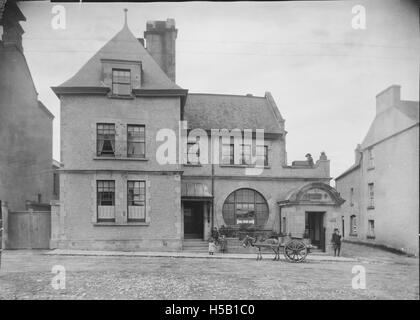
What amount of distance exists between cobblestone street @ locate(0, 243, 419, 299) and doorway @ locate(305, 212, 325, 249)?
6579 mm

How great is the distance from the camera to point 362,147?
8688mm

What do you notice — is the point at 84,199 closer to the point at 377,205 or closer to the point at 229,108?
the point at 229,108

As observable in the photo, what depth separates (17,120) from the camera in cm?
1124

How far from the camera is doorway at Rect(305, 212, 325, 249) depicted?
18.4 m

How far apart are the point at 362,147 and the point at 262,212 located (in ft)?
40.7

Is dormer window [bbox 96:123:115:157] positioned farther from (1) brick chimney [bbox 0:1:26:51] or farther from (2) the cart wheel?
(2) the cart wheel

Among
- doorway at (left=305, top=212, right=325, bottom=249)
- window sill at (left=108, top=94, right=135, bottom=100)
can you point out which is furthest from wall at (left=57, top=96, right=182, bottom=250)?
doorway at (left=305, top=212, right=325, bottom=249)

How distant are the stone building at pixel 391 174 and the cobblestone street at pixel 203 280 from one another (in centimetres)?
52

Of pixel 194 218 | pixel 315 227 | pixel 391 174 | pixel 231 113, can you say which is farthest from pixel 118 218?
pixel 391 174

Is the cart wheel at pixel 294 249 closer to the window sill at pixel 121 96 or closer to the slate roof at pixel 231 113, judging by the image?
the slate roof at pixel 231 113

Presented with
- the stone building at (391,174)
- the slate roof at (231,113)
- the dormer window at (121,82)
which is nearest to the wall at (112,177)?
the dormer window at (121,82)

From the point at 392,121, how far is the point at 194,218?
14066 millimetres

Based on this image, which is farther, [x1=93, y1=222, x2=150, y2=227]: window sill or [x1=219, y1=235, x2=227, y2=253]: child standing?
[x1=219, y1=235, x2=227, y2=253]: child standing

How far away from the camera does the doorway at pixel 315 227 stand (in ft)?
60.4
